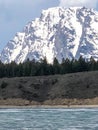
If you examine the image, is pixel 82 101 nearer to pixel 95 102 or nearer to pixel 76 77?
pixel 95 102

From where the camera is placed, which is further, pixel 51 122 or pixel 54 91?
pixel 54 91

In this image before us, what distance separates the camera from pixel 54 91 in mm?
186875

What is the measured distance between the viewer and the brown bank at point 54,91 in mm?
174875

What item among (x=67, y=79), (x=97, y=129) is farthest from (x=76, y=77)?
(x=97, y=129)

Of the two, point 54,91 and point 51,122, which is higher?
point 54,91

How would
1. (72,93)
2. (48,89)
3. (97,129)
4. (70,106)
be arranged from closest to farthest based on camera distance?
(97,129), (70,106), (72,93), (48,89)

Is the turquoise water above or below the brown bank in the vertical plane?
below

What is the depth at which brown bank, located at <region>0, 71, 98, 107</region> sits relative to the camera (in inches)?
6885

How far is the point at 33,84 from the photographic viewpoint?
196 metres

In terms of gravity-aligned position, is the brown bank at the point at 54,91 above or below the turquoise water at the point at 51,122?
above

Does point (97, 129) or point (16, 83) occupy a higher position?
point (16, 83)

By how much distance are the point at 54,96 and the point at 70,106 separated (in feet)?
48.0

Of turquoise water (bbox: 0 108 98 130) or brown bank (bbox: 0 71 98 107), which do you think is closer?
turquoise water (bbox: 0 108 98 130)

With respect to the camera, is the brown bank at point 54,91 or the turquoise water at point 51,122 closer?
the turquoise water at point 51,122
